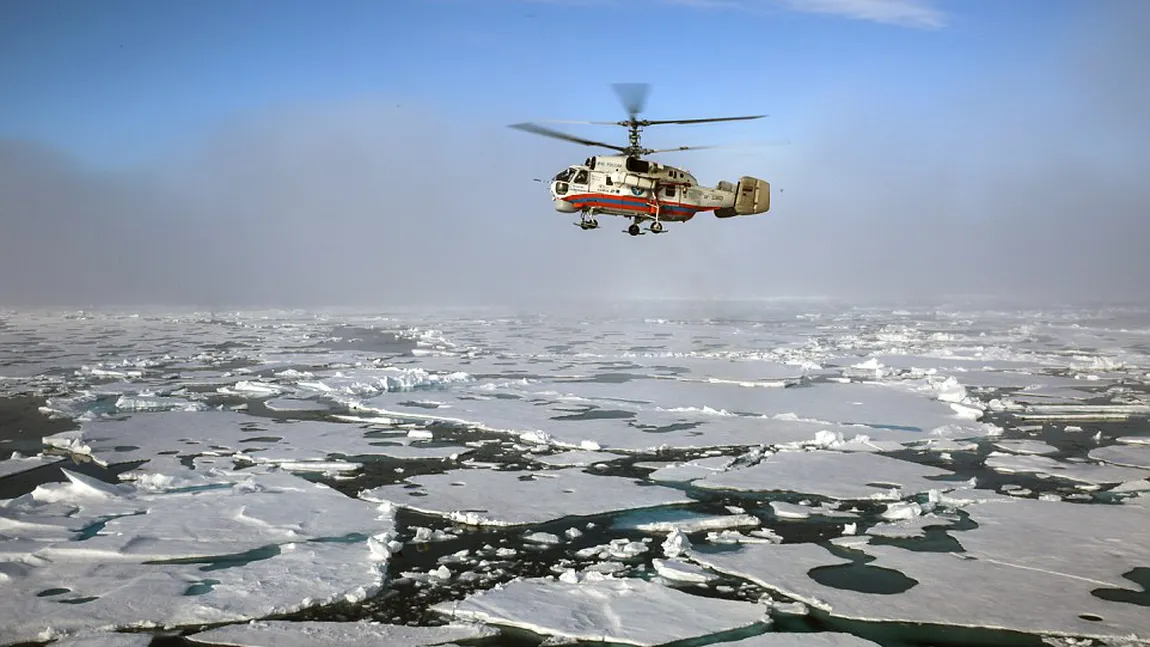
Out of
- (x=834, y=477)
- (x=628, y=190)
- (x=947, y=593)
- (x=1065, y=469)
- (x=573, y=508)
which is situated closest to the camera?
(x=947, y=593)

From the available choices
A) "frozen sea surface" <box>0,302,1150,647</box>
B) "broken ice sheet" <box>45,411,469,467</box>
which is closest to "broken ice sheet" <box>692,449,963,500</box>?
"frozen sea surface" <box>0,302,1150,647</box>

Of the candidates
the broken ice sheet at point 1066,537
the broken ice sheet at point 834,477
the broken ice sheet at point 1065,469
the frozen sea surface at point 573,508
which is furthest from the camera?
the broken ice sheet at point 1065,469

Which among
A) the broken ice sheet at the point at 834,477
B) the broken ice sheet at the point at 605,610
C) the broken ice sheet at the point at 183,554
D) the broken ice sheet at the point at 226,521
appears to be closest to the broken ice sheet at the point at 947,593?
the broken ice sheet at the point at 605,610

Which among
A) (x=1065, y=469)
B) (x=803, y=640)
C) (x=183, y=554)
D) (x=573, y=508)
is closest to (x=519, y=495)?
(x=573, y=508)

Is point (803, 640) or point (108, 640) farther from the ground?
point (803, 640)

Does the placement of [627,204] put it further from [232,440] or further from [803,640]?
[803,640]

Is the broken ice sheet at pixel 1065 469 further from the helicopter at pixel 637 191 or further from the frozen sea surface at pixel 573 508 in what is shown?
the helicopter at pixel 637 191
